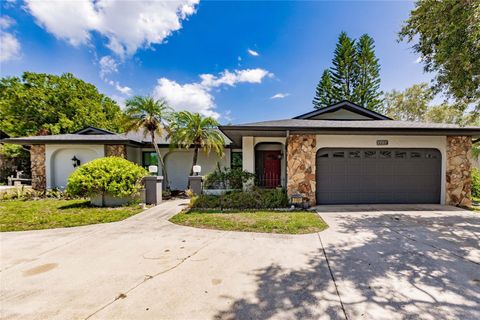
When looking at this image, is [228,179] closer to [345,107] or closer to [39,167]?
[345,107]

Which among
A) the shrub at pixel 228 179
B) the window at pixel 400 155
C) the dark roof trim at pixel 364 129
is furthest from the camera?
the shrub at pixel 228 179

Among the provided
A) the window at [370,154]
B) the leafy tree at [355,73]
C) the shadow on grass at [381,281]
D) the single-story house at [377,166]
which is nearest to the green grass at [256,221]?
the shadow on grass at [381,281]

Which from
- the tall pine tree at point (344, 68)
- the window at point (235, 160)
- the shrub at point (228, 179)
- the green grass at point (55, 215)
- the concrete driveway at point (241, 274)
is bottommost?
the green grass at point (55, 215)

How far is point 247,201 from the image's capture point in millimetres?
7809

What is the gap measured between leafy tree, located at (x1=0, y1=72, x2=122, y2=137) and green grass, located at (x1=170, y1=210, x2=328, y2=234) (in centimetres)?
1907

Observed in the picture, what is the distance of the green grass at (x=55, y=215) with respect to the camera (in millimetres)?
5781

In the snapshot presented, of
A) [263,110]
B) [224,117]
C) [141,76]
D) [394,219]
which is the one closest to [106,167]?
[141,76]

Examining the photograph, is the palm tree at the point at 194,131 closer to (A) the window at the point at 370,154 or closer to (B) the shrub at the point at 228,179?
(B) the shrub at the point at 228,179

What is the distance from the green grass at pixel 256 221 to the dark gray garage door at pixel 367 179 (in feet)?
6.76

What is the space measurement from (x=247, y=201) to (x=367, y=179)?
5.05m

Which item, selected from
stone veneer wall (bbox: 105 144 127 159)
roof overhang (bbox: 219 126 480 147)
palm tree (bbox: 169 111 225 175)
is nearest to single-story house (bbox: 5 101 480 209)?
roof overhang (bbox: 219 126 480 147)

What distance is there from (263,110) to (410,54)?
50.0ft

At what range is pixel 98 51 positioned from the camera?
40.4 ft

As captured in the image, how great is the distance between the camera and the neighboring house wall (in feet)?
38.5
